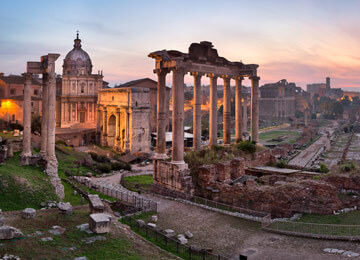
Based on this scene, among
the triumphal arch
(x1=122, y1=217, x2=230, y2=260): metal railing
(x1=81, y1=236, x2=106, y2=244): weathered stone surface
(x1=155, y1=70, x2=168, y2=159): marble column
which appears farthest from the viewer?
(x1=155, y1=70, x2=168, y2=159): marble column

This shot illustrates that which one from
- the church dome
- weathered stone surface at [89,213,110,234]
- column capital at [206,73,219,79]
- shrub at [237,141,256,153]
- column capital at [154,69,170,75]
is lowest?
weathered stone surface at [89,213,110,234]

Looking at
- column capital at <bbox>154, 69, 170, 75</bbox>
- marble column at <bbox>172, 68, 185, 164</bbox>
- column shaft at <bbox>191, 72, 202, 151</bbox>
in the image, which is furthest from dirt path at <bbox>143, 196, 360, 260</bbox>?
column capital at <bbox>154, 69, 170, 75</bbox>

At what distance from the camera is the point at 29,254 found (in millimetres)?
10398

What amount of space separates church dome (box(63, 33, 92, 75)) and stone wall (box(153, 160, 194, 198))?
1827 inches

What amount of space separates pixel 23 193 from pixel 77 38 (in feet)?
179

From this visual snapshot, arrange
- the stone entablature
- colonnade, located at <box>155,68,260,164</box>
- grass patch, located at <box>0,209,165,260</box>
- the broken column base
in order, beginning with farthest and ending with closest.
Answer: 1. the stone entablature
2. colonnade, located at <box>155,68,260,164</box>
3. the broken column base
4. grass patch, located at <box>0,209,165,260</box>

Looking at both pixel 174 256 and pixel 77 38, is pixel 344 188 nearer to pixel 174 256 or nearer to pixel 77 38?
pixel 174 256

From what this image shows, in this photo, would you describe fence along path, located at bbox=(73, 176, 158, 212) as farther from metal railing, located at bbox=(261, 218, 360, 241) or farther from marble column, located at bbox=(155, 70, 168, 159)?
metal railing, located at bbox=(261, 218, 360, 241)

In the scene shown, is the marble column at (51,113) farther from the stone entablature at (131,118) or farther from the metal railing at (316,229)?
the stone entablature at (131,118)

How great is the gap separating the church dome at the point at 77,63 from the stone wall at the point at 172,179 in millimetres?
46402

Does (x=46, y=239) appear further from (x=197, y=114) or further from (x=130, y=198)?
(x=197, y=114)

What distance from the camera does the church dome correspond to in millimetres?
65062

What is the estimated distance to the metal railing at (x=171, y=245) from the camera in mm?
13000

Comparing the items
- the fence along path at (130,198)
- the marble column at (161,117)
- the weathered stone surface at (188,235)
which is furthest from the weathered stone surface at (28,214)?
the marble column at (161,117)
